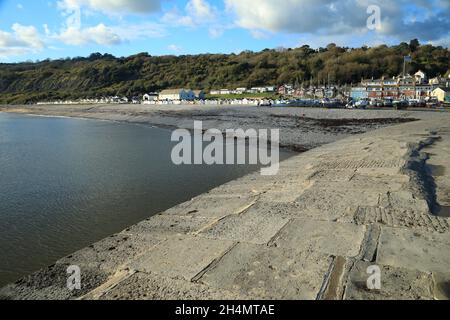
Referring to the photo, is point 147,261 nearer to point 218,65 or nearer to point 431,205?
point 431,205

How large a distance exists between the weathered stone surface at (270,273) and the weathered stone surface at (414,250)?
0.86 metres

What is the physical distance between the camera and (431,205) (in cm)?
689

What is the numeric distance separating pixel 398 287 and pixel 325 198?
373 centimetres

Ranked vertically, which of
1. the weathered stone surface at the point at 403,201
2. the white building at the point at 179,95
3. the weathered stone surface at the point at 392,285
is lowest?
the weathered stone surface at the point at 392,285

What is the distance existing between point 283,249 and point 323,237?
0.76m

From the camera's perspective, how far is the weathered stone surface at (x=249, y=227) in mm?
5801

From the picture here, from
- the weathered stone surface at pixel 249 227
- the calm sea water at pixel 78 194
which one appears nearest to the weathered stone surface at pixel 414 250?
the weathered stone surface at pixel 249 227

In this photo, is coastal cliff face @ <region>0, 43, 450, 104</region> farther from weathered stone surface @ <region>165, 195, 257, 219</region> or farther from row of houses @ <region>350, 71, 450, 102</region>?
weathered stone surface @ <region>165, 195, 257, 219</region>

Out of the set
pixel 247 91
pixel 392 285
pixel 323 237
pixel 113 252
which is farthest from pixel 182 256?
pixel 247 91

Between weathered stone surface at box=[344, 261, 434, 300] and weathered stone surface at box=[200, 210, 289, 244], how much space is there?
1.63 meters

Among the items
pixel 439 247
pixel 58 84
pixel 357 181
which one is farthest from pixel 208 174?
pixel 58 84

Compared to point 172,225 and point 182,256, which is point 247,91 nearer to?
point 172,225

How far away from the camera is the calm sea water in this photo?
778cm

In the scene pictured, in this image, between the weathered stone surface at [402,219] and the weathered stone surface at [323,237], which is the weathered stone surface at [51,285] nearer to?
the weathered stone surface at [323,237]
